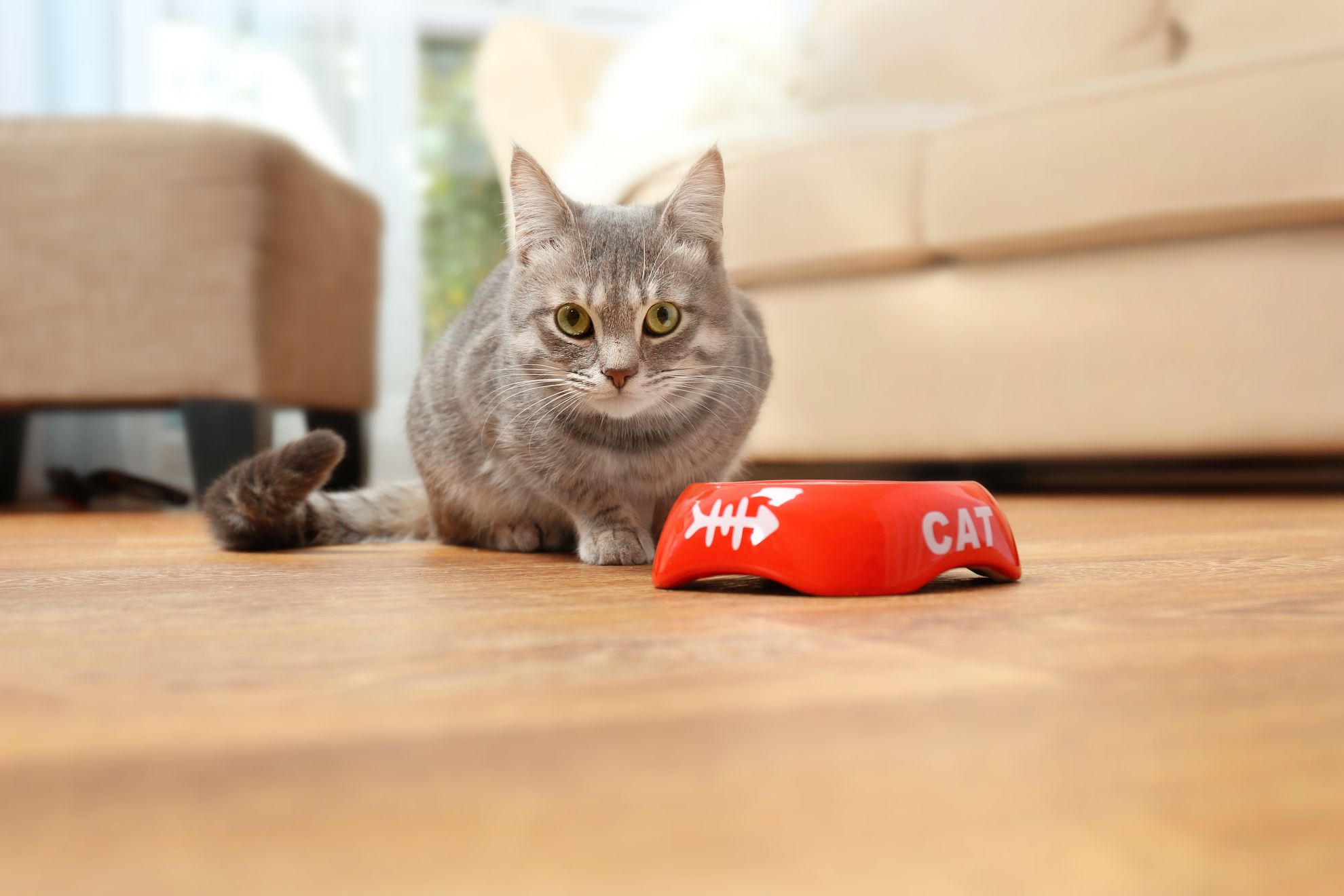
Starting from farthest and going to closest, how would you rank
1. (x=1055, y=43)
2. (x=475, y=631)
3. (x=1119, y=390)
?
(x=1055, y=43), (x=1119, y=390), (x=475, y=631)

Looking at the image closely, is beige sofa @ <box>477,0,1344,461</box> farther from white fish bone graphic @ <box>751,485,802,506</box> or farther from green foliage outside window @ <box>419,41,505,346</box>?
green foliage outside window @ <box>419,41,505,346</box>

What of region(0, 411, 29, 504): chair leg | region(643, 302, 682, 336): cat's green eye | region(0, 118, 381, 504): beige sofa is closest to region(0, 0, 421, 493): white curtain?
region(0, 411, 29, 504): chair leg

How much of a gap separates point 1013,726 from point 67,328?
2259 millimetres

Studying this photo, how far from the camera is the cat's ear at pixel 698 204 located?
4.04 feet

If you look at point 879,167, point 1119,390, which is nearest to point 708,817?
point 1119,390

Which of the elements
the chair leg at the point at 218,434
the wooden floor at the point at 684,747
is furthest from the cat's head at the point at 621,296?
the chair leg at the point at 218,434

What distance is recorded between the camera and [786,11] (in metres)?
2.91

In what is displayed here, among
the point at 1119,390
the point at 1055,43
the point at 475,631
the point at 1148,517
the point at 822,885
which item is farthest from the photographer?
the point at 1055,43

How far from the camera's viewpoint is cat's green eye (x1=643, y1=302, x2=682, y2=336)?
1194 mm

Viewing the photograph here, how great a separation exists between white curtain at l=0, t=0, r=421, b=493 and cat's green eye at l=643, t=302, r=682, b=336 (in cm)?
223

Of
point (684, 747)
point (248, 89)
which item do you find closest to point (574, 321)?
point (684, 747)

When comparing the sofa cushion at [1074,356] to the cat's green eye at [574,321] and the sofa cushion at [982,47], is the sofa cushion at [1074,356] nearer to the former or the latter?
the cat's green eye at [574,321]

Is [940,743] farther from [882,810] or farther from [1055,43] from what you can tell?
[1055,43]

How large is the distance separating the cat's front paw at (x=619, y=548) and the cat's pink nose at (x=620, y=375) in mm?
156
